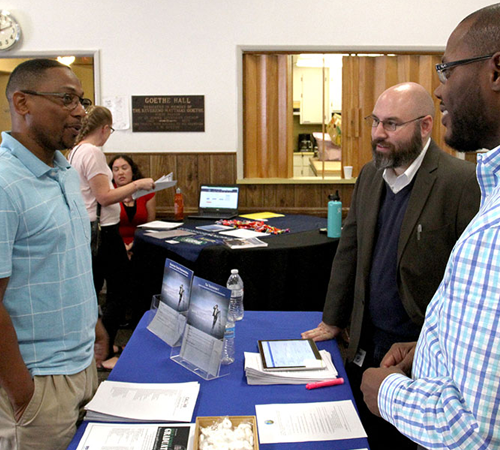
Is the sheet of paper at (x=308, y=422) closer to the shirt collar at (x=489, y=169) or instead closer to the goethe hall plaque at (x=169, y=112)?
the shirt collar at (x=489, y=169)

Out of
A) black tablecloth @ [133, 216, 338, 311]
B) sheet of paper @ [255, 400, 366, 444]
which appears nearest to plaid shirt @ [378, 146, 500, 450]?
sheet of paper @ [255, 400, 366, 444]

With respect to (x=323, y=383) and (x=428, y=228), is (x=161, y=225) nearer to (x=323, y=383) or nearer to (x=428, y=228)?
(x=428, y=228)

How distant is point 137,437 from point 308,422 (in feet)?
1.37

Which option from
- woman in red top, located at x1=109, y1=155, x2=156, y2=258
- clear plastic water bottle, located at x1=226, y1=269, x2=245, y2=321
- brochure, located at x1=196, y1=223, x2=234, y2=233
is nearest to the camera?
clear plastic water bottle, located at x1=226, y1=269, x2=245, y2=321

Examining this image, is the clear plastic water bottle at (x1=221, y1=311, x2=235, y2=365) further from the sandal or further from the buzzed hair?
the sandal

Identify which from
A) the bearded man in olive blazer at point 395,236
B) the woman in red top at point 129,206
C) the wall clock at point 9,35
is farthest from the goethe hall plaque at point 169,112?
the bearded man in olive blazer at point 395,236

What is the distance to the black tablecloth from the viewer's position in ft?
10.2

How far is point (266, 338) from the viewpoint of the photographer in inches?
69.5

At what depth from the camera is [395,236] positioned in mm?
1807

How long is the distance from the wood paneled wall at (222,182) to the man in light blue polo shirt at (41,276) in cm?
341

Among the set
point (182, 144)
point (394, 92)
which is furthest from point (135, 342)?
point (182, 144)

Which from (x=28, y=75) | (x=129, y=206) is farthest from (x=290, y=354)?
(x=129, y=206)

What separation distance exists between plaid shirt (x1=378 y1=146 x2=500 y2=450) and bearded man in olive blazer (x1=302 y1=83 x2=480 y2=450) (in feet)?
2.98

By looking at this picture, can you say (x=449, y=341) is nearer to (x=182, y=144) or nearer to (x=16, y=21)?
(x=182, y=144)
